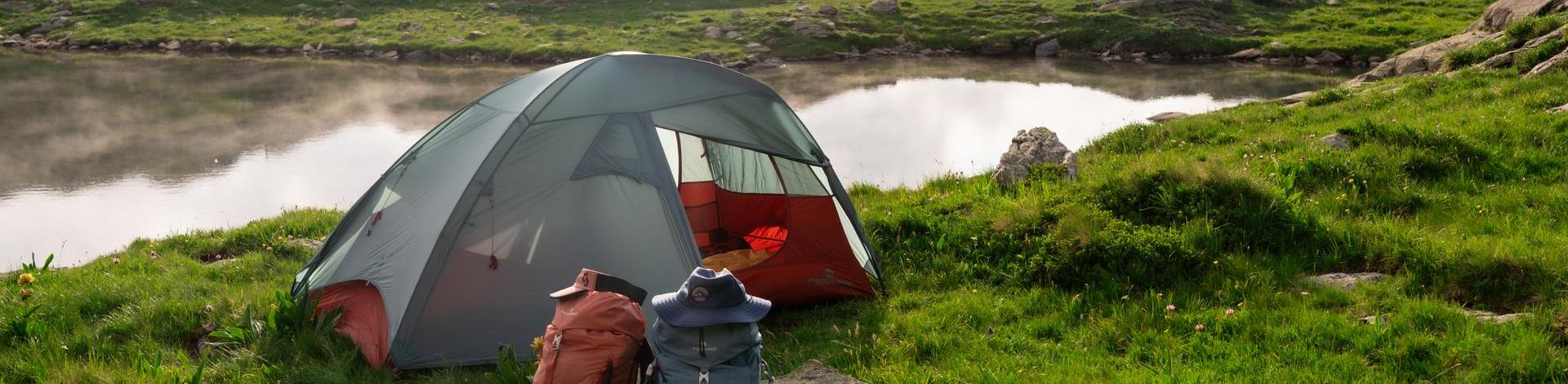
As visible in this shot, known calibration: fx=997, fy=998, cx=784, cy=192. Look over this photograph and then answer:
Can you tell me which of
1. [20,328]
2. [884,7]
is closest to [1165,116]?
[20,328]

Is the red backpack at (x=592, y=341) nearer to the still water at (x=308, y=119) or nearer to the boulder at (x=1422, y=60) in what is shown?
the still water at (x=308, y=119)

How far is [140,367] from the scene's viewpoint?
243 inches

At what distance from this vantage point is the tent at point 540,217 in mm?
6625

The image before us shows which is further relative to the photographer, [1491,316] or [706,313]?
[1491,316]

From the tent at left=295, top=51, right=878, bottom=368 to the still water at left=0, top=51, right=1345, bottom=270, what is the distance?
562 centimetres

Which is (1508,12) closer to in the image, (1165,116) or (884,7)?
(1165,116)

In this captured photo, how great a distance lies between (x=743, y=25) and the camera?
36531 mm

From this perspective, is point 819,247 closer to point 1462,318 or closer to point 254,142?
point 1462,318

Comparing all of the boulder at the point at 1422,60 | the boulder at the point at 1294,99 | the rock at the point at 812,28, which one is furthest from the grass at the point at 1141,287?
the rock at the point at 812,28

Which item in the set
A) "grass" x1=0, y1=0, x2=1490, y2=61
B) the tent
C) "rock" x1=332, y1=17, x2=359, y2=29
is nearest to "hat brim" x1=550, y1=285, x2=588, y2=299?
the tent

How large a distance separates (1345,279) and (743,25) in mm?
30763

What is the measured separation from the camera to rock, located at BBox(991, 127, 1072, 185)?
10.5 m

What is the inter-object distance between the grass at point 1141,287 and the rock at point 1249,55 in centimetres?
2305

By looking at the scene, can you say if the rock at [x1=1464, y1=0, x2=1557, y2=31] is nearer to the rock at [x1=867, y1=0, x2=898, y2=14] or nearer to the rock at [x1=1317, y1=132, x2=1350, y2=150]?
the rock at [x1=1317, y1=132, x2=1350, y2=150]
